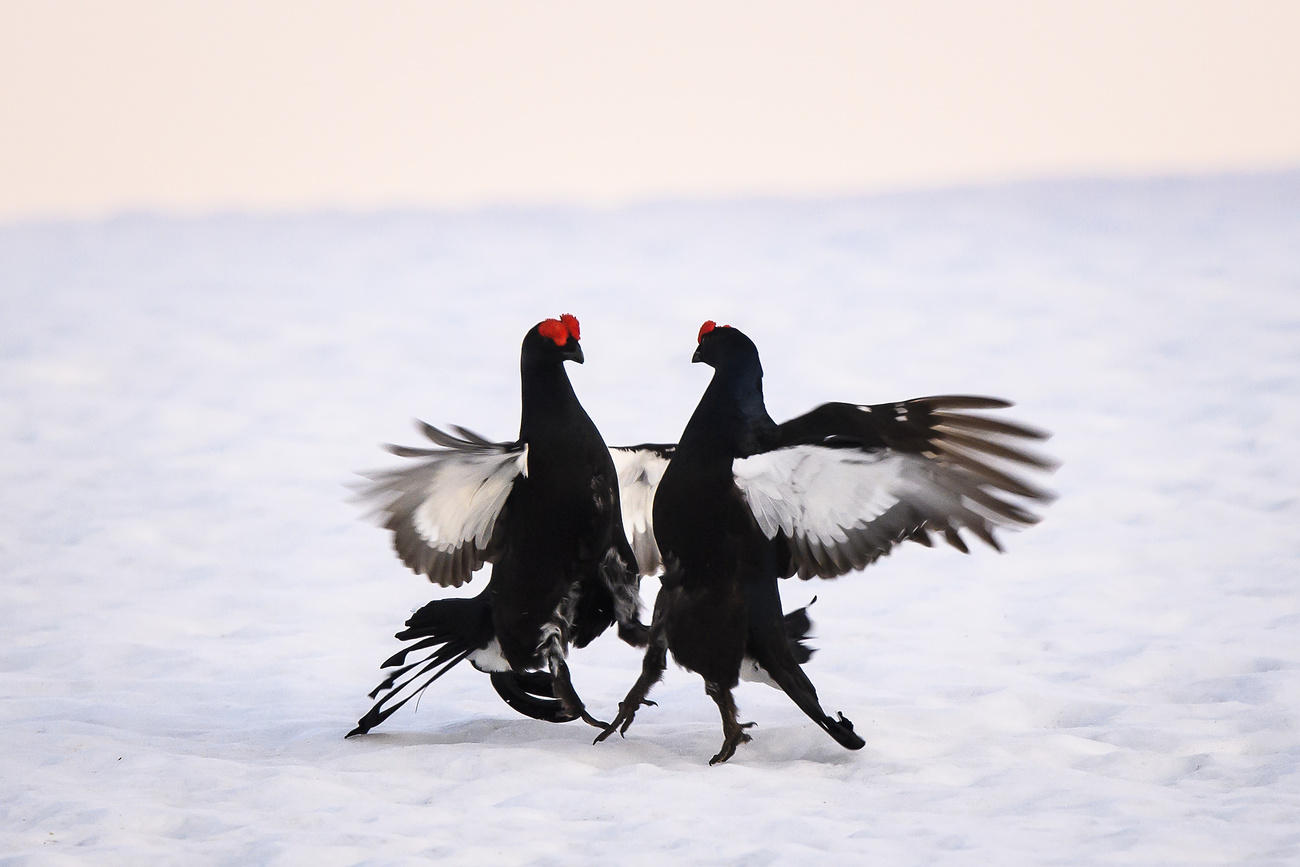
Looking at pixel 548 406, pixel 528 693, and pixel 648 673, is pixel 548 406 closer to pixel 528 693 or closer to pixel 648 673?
pixel 648 673

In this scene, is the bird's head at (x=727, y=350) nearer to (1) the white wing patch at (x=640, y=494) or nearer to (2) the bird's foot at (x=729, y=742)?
(1) the white wing patch at (x=640, y=494)

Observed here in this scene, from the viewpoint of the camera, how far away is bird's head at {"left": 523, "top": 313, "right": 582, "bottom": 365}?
13.7 ft

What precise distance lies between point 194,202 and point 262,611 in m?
11.1

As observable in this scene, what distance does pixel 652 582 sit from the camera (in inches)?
271

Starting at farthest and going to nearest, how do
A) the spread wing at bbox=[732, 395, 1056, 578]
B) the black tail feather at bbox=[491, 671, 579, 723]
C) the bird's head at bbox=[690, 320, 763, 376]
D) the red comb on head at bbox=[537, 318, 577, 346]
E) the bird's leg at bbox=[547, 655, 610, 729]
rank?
the black tail feather at bbox=[491, 671, 579, 723] → the bird's leg at bbox=[547, 655, 610, 729] → the red comb on head at bbox=[537, 318, 577, 346] → the bird's head at bbox=[690, 320, 763, 376] → the spread wing at bbox=[732, 395, 1056, 578]

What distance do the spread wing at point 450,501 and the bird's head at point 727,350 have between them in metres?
0.60

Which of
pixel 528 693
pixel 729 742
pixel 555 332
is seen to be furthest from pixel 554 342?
pixel 729 742

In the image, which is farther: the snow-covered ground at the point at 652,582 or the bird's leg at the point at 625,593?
the bird's leg at the point at 625,593

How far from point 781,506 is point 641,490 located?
0.79 metres

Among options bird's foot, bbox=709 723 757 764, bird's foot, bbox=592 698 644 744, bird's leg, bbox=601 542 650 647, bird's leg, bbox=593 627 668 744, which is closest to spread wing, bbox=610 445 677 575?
bird's leg, bbox=601 542 650 647

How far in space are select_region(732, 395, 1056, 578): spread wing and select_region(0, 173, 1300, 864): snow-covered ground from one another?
69 cm

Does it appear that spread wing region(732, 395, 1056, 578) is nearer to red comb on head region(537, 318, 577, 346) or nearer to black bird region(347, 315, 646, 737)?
black bird region(347, 315, 646, 737)

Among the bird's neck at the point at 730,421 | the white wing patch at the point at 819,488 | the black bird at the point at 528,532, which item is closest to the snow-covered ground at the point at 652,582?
the black bird at the point at 528,532

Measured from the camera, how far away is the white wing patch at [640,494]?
454 centimetres
